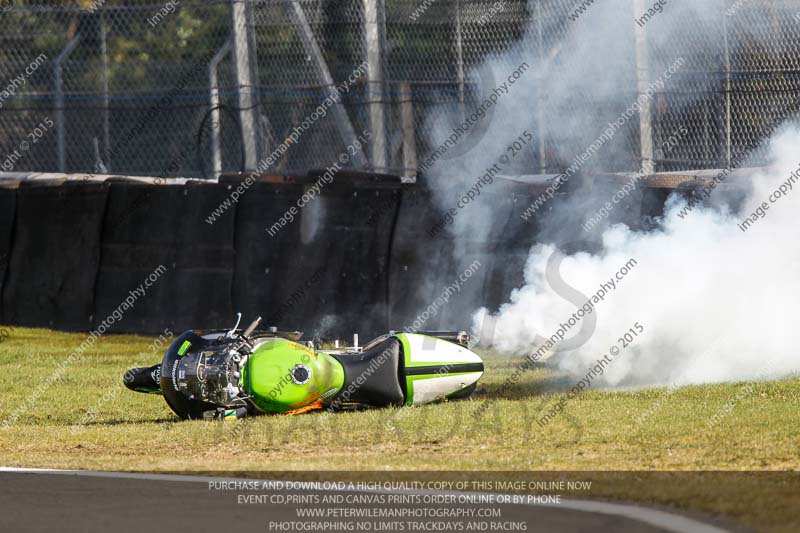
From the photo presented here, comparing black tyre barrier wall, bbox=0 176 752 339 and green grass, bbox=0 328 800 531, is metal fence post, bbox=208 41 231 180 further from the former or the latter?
green grass, bbox=0 328 800 531

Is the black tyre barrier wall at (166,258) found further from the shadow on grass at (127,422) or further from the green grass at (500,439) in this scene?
the shadow on grass at (127,422)

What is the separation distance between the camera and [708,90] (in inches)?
541

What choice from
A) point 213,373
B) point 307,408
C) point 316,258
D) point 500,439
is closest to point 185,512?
point 500,439

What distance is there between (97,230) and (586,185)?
596 centimetres

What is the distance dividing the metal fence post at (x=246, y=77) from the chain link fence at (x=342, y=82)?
2 centimetres

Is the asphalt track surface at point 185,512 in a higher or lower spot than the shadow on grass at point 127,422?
lower

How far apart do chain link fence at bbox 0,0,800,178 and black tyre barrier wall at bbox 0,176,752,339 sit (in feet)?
3.45

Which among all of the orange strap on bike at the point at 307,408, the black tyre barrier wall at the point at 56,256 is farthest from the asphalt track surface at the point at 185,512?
the black tyre barrier wall at the point at 56,256

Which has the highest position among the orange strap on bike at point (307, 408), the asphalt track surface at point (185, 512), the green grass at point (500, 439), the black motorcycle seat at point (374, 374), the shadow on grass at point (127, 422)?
the black motorcycle seat at point (374, 374)

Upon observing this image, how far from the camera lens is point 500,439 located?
7.95m

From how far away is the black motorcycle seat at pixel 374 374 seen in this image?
9352 millimetres

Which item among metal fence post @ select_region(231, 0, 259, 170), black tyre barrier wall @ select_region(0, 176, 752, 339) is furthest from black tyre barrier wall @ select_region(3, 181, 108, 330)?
metal fence post @ select_region(231, 0, 259, 170)

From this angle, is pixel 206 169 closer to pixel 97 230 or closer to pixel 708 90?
pixel 97 230

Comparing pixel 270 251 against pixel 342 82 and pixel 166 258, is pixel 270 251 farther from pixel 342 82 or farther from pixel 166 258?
pixel 342 82
